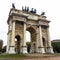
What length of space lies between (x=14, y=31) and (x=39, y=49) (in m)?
7.54

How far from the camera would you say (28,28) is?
2842 centimetres

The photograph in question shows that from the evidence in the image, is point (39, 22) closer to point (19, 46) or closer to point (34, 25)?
point (34, 25)

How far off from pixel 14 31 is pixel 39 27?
7140 millimetres

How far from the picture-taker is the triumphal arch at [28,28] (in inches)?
981

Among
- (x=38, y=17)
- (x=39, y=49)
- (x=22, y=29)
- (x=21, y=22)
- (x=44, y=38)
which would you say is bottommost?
(x=39, y=49)

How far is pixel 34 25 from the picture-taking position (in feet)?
93.0

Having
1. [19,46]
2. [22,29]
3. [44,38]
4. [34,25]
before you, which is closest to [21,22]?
[22,29]

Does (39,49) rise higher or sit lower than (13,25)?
lower

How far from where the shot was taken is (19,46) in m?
26.0

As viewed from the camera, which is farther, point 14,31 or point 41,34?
point 41,34

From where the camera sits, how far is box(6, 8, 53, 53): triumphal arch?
24.9m

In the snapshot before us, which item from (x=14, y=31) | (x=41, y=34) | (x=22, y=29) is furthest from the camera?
(x=41, y=34)

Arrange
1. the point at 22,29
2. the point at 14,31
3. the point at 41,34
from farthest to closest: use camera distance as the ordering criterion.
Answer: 1. the point at 41,34
2. the point at 22,29
3. the point at 14,31

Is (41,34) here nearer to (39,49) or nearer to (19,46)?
(39,49)
